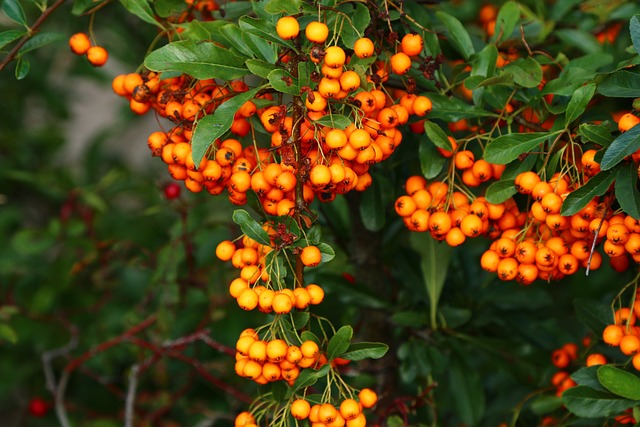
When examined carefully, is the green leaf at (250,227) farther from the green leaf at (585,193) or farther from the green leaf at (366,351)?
the green leaf at (585,193)

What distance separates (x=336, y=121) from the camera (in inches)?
41.3

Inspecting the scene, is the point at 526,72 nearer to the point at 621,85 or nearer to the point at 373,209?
the point at 621,85

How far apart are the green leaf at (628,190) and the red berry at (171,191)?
123cm

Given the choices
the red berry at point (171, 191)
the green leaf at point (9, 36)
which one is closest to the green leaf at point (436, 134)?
the green leaf at point (9, 36)

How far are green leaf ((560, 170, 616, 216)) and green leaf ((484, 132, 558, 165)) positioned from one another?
0.11 meters

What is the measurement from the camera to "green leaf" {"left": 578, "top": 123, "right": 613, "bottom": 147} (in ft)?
3.52

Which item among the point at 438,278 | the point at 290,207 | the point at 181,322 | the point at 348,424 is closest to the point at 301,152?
the point at 290,207

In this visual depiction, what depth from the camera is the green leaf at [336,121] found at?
3.42ft

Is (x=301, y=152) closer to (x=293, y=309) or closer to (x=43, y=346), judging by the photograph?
(x=293, y=309)

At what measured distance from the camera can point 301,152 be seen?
3.60ft

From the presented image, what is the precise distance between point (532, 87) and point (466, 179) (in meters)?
0.19

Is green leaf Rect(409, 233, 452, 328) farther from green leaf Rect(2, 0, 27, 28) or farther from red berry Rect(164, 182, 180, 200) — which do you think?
green leaf Rect(2, 0, 27, 28)

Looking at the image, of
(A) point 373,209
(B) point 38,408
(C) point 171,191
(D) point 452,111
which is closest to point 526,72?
(D) point 452,111

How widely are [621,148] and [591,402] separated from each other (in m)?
0.43
